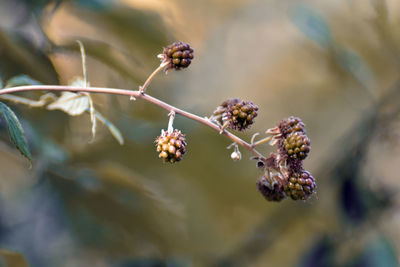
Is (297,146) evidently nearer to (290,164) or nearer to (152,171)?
(290,164)

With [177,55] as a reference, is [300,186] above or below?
below

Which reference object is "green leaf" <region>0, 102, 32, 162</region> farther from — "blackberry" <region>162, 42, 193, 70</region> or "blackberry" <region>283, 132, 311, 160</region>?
"blackberry" <region>283, 132, 311, 160</region>

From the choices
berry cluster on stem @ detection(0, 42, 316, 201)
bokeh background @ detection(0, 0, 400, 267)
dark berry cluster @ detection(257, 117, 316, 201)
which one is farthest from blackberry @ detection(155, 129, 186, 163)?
bokeh background @ detection(0, 0, 400, 267)

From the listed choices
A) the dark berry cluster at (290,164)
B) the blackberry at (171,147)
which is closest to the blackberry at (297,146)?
the dark berry cluster at (290,164)

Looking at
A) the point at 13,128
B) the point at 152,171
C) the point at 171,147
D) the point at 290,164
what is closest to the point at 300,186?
the point at 290,164

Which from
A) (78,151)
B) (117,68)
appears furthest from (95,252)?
(117,68)

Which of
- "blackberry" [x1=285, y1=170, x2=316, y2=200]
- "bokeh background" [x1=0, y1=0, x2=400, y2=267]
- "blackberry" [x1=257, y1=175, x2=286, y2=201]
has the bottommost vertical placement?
"blackberry" [x1=285, y1=170, x2=316, y2=200]

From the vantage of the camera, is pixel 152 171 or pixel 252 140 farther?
pixel 152 171
